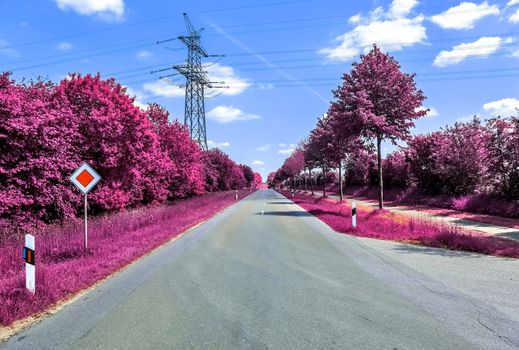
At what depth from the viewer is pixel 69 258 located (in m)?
11.2

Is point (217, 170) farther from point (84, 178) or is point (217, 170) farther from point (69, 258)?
point (69, 258)

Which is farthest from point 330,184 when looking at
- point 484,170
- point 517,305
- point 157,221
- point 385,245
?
point 517,305

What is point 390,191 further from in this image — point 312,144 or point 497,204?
point 497,204

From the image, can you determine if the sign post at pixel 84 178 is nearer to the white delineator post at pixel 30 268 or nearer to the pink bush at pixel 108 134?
the white delineator post at pixel 30 268

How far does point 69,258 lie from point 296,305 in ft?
22.0

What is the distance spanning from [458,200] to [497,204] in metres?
4.02

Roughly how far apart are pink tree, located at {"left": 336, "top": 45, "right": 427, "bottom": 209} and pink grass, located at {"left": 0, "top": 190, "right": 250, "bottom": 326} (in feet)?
36.4

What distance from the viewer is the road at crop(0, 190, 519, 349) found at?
5.38 m

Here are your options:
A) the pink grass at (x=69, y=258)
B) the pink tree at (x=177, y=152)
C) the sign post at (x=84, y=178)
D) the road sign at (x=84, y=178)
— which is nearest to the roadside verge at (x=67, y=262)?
the pink grass at (x=69, y=258)

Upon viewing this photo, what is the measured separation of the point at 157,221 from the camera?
20.8 meters

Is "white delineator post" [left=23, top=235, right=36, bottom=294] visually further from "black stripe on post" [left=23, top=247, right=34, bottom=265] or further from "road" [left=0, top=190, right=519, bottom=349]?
"road" [left=0, top=190, right=519, bottom=349]

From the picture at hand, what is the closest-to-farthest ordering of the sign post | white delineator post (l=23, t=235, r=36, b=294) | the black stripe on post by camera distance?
white delineator post (l=23, t=235, r=36, b=294)
the black stripe on post
the sign post

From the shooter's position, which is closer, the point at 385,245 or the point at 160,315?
the point at 160,315

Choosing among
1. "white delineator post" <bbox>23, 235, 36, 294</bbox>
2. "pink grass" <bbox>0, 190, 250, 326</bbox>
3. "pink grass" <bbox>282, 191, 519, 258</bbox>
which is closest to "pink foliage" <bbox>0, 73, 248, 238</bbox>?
"pink grass" <bbox>0, 190, 250, 326</bbox>
